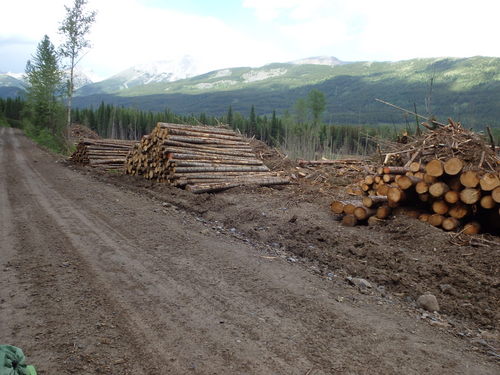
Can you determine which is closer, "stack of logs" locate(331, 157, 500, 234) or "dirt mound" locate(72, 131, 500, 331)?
"dirt mound" locate(72, 131, 500, 331)

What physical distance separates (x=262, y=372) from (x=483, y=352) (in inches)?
85.4

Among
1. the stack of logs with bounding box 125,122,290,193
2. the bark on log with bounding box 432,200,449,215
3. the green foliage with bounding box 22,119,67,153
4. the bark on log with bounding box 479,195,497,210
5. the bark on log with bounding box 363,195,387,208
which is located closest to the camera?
the bark on log with bounding box 479,195,497,210

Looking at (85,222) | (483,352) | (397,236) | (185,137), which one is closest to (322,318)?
(483,352)

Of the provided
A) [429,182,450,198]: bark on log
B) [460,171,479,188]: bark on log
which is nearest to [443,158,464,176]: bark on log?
[460,171,479,188]: bark on log

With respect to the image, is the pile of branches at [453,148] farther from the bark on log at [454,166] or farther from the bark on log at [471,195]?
the bark on log at [471,195]

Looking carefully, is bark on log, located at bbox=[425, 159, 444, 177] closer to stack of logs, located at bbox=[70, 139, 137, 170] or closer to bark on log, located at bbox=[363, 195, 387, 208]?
bark on log, located at bbox=[363, 195, 387, 208]

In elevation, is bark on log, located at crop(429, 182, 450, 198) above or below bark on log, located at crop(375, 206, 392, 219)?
above

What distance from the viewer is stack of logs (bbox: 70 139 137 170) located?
57.8 ft

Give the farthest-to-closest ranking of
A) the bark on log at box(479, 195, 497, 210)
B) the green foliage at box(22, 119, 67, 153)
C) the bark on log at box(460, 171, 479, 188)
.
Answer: the green foliage at box(22, 119, 67, 153) → the bark on log at box(460, 171, 479, 188) → the bark on log at box(479, 195, 497, 210)

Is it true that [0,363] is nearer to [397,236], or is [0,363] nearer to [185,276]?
[185,276]

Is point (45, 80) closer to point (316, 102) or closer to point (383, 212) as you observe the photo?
point (383, 212)

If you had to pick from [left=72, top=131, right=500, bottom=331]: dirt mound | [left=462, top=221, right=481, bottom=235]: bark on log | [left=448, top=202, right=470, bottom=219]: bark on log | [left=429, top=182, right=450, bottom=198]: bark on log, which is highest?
[left=429, top=182, right=450, bottom=198]: bark on log

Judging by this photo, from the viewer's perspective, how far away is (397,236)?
21.4 feet

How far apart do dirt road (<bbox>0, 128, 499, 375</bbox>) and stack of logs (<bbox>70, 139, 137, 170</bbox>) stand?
39.2 feet
